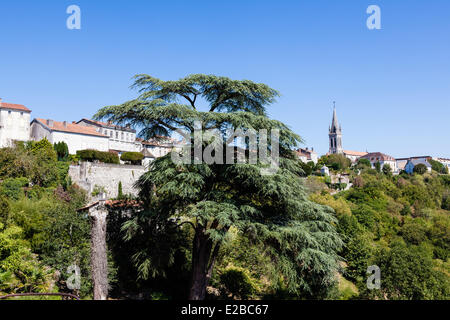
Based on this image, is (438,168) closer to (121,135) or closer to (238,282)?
(121,135)

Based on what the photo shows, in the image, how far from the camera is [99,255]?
12.2 meters

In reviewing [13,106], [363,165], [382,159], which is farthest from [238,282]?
[382,159]

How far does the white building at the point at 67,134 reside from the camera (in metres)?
40.3

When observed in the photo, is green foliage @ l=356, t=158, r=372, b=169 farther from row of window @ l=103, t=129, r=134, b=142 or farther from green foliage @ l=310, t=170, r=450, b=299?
row of window @ l=103, t=129, r=134, b=142

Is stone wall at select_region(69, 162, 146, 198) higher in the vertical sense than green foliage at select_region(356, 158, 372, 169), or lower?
lower

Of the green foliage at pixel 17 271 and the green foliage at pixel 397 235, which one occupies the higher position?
the green foliage at pixel 17 271

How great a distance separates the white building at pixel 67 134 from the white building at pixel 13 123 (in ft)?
6.06

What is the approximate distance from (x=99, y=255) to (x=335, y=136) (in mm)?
109485

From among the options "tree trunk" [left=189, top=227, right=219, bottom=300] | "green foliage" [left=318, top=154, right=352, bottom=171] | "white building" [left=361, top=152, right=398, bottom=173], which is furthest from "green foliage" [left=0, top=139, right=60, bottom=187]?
"white building" [left=361, top=152, right=398, bottom=173]

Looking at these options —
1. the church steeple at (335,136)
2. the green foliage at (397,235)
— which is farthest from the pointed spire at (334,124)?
the green foliage at (397,235)

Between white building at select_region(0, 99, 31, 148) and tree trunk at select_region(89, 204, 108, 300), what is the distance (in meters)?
31.8

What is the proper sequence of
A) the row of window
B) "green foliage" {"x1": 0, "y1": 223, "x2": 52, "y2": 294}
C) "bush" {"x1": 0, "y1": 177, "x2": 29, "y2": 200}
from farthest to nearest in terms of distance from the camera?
the row of window
"bush" {"x1": 0, "y1": 177, "x2": 29, "y2": 200}
"green foliage" {"x1": 0, "y1": 223, "x2": 52, "y2": 294}

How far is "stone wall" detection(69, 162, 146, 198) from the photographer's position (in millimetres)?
30234

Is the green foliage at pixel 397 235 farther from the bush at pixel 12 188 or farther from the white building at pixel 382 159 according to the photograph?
the white building at pixel 382 159
